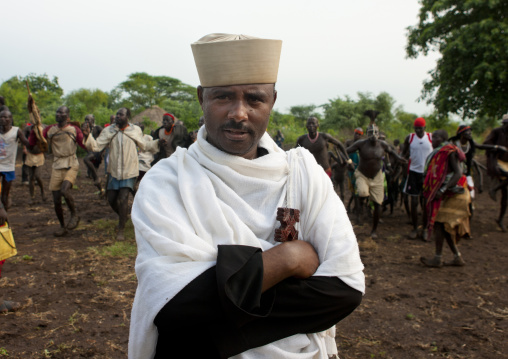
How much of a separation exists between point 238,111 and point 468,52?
45.5 ft

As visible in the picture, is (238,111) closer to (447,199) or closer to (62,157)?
(447,199)

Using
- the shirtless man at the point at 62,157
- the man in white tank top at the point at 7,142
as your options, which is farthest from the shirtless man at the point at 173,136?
the man in white tank top at the point at 7,142

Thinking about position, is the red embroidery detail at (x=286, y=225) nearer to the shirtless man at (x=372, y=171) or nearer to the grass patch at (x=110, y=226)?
the grass patch at (x=110, y=226)

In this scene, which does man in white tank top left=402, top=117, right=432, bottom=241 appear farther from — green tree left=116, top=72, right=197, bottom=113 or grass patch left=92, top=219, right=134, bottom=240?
green tree left=116, top=72, right=197, bottom=113

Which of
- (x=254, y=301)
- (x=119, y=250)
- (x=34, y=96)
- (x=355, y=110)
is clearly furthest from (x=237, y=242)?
(x=34, y=96)

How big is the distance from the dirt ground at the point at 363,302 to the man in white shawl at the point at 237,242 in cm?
255

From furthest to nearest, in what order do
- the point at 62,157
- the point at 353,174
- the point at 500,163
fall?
1. the point at 353,174
2. the point at 500,163
3. the point at 62,157

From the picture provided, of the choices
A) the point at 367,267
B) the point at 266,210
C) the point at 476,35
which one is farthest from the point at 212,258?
the point at 476,35

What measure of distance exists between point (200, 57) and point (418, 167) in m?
7.16

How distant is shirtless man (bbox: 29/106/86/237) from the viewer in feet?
21.8

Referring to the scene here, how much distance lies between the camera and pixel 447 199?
218 inches

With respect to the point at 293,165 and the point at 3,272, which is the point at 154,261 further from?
the point at 3,272

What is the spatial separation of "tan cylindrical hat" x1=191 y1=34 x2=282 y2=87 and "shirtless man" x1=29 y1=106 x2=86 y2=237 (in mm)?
5803

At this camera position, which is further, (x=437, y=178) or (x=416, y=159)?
(x=416, y=159)
